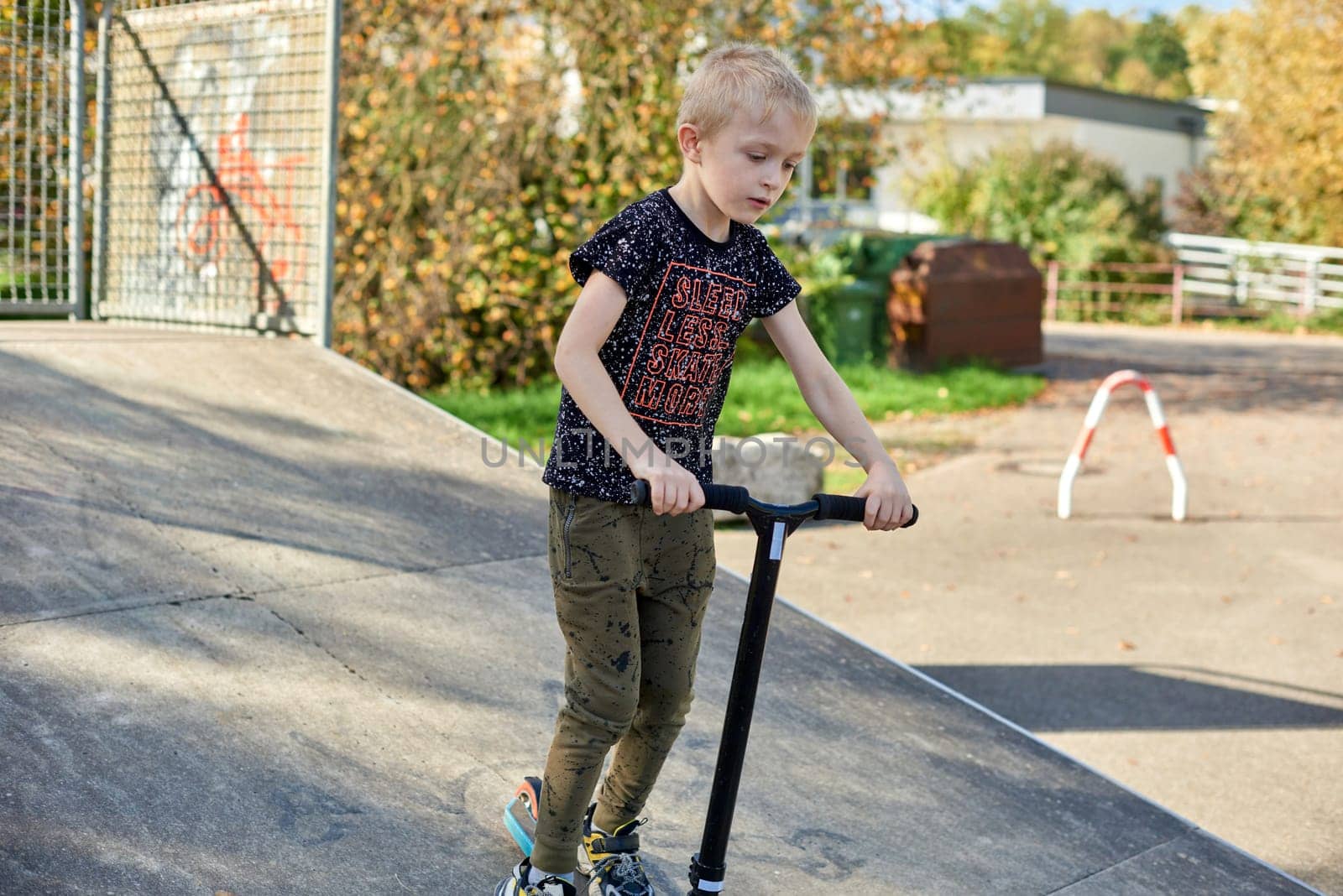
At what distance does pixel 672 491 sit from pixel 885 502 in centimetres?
46

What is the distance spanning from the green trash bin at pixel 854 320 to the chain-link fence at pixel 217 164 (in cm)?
928

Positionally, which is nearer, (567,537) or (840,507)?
(840,507)

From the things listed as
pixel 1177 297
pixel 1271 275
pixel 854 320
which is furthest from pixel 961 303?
pixel 1271 275

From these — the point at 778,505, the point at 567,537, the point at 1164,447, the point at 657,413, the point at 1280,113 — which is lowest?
the point at 1164,447

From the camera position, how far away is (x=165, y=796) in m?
2.95

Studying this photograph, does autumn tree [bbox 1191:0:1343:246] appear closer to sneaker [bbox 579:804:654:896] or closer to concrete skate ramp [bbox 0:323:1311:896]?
concrete skate ramp [bbox 0:323:1311:896]

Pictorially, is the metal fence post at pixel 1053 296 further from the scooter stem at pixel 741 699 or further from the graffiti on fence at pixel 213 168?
the scooter stem at pixel 741 699

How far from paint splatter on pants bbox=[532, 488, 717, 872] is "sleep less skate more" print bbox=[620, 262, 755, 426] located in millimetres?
220

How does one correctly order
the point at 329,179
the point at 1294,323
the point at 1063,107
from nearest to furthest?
1. the point at 329,179
2. the point at 1294,323
3. the point at 1063,107

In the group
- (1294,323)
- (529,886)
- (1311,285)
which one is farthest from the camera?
(1311,285)

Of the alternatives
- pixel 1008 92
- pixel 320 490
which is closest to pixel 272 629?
pixel 320 490

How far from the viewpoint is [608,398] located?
8.22ft

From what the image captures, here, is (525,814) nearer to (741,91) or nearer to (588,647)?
(588,647)

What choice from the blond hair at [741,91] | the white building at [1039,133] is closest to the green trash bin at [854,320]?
the blond hair at [741,91]
